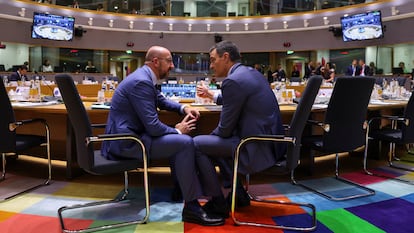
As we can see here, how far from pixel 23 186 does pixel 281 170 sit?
2.30 metres

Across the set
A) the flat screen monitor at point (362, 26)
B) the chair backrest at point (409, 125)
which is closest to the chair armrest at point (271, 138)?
the chair backrest at point (409, 125)

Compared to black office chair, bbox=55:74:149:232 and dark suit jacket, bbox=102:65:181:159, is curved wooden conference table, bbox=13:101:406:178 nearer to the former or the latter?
dark suit jacket, bbox=102:65:181:159

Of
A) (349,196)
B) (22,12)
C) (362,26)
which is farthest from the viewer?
(22,12)

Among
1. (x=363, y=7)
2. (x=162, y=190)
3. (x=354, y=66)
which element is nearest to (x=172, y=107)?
(x=162, y=190)

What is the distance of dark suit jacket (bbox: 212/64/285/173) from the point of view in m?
2.40

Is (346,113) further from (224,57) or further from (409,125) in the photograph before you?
(224,57)

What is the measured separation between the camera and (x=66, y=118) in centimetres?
358

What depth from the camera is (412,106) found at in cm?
345

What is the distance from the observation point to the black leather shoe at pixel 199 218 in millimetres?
2469

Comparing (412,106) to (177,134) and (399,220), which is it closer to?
(399,220)

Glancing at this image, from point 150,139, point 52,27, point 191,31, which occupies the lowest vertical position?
point 150,139

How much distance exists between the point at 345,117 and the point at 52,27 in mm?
12569

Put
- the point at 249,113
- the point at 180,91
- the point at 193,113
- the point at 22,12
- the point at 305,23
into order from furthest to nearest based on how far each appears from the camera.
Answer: the point at 305,23
the point at 22,12
the point at 180,91
the point at 193,113
the point at 249,113

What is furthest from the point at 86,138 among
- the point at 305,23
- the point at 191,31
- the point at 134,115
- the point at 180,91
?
the point at 191,31
